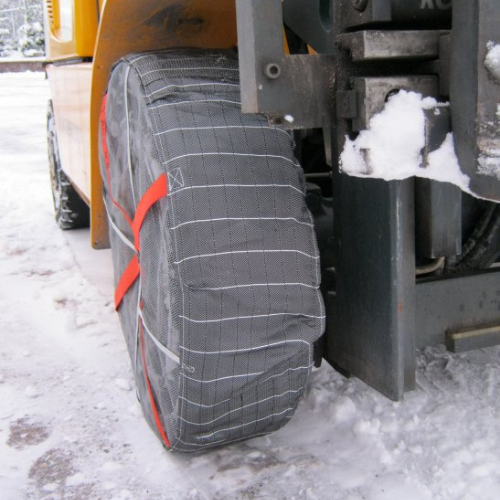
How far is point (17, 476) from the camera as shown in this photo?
2.24m

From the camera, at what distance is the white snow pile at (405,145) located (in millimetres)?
1460

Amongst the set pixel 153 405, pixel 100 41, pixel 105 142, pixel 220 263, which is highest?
pixel 100 41

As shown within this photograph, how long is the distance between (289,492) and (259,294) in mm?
629

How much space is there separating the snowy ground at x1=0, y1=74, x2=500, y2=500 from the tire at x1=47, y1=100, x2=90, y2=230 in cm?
178

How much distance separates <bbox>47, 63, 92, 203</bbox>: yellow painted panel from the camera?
119 inches

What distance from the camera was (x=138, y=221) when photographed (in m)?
2.16

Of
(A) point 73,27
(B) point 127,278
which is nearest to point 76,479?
(B) point 127,278

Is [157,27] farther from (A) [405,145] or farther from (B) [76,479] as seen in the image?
(B) [76,479]

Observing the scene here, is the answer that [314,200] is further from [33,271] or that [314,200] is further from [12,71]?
[12,71]

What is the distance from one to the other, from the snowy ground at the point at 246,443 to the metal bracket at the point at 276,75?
113cm

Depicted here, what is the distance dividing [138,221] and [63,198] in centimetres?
318

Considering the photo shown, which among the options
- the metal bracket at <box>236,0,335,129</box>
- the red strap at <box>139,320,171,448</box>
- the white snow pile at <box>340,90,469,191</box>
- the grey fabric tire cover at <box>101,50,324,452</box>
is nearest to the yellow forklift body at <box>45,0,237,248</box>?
the grey fabric tire cover at <box>101,50,324,452</box>

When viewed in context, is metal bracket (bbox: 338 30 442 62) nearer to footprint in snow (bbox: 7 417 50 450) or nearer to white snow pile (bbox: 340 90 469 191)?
white snow pile (bbox: 340 90 469 191)

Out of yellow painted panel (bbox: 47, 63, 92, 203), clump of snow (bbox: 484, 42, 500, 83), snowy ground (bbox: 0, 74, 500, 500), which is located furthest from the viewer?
yellow painted panel (bbox: 47, 63, 92, 203)
